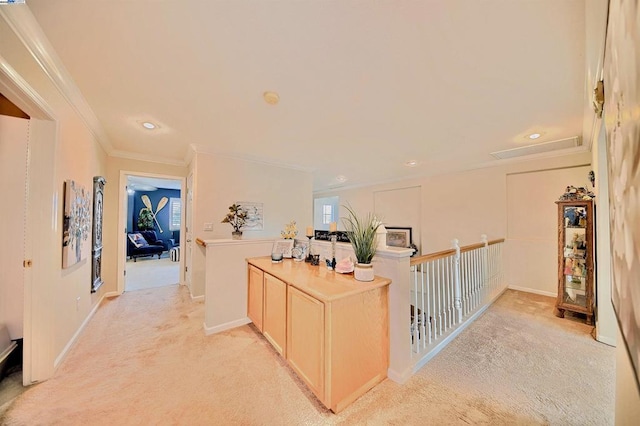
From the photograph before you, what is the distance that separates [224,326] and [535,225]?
4.99m

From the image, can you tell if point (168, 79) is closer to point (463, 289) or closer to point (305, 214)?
point (305, 214)

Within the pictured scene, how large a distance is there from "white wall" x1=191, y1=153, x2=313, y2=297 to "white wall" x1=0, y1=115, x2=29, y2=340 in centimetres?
162

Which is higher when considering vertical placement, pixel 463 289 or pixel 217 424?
pixel 463 289

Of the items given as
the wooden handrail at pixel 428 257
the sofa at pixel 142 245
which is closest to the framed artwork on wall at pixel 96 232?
the wooden handrail at pixel 428 257

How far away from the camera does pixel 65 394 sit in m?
1.62

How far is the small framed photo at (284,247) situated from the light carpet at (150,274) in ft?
10.4

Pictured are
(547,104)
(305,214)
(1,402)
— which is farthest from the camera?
(305,214)

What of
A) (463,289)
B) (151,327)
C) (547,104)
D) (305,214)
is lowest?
(151,327)

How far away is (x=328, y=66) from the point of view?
5.47 ft

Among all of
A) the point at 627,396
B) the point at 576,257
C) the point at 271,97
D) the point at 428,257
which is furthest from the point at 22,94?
the point at 576,257

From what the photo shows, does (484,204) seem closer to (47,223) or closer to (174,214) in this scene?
(47,223)

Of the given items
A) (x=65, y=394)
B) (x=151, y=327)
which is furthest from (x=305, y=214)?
(x=65, y=394)

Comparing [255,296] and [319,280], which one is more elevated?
[319,280]

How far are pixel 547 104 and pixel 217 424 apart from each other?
3817mm
